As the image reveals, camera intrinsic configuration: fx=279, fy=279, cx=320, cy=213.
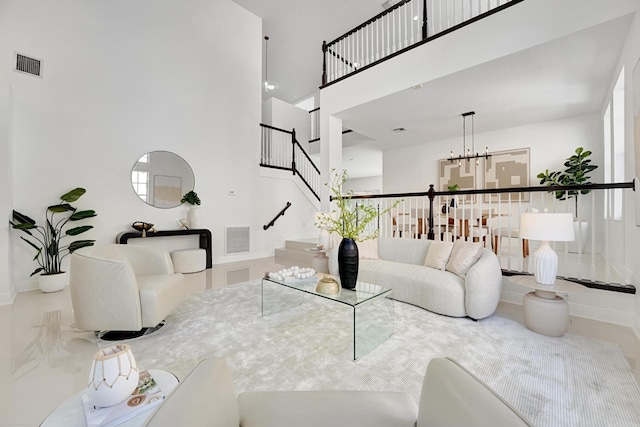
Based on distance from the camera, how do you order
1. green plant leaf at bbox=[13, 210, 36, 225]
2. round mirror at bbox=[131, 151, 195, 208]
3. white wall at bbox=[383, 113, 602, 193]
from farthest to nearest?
white wall at bbox=[383, 113, 602, 193]
round mirror at bbox=[131, 151, 195, 208]
green plant leaf at bbox=[13, 210, 36, 225]

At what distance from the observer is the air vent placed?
402cm

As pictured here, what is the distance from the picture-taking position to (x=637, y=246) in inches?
101

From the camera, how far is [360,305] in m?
2.29

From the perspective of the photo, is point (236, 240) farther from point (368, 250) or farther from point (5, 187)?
point (5, 187)

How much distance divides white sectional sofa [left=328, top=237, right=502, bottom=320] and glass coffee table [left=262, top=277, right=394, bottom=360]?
62 cm

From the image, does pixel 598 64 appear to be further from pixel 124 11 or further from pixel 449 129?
pixel 124 11

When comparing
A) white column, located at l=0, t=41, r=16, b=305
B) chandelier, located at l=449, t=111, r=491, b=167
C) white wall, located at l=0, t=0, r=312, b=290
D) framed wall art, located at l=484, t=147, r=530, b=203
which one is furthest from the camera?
chandelier, located at l=449, t=111, r=491, b=167

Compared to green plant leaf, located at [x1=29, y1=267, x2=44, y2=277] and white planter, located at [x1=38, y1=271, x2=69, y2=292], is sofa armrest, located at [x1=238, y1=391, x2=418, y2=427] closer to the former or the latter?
white planter, located at [x1=38, y1=271, x2=69, y2=292]

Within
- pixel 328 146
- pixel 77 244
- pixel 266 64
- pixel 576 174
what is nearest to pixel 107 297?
pixel 77 244

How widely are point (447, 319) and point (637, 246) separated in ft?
5.99

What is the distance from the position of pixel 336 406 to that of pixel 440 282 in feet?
7.85

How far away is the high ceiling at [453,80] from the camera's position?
3.50 m

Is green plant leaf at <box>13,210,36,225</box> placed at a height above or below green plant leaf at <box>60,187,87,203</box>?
below

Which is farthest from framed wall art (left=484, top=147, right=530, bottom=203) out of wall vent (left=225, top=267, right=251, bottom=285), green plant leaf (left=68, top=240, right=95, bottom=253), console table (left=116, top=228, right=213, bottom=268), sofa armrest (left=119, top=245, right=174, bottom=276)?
green plant leaf (left=68, top=240, right=95, bottom=253)
